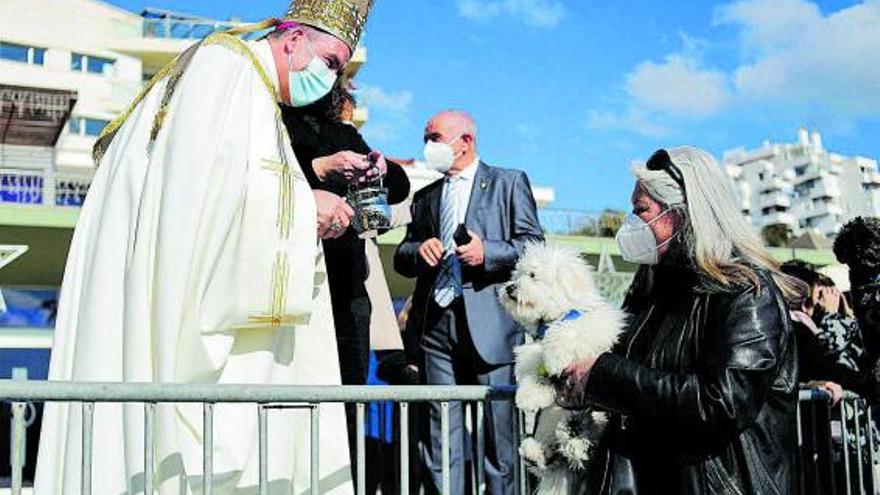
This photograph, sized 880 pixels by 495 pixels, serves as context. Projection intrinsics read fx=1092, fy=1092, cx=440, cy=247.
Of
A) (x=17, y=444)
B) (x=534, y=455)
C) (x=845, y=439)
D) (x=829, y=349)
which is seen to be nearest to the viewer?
(x=17, y=444)

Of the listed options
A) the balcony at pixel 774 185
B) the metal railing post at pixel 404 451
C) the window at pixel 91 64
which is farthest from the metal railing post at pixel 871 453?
the balcony at pixel 774 185

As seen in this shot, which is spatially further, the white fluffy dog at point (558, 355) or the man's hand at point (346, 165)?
the man's hand at point (346, 165)

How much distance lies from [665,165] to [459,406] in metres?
1.95

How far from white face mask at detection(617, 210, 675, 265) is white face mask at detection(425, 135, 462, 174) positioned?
2.35m

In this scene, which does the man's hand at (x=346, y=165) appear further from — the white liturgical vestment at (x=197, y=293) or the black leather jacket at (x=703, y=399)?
the black leather jacket at (x=703, y=399)

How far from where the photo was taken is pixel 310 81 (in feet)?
12.8

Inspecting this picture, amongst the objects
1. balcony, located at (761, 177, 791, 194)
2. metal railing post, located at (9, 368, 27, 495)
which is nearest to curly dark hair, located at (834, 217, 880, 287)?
metal railing post, located at (9, 368, 27, 495)

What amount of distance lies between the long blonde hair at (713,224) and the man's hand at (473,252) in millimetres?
1972

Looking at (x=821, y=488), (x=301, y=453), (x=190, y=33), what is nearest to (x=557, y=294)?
(x=301, y=453)

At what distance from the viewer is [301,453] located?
353 centimetres

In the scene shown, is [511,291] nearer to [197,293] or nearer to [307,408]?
[307,408]

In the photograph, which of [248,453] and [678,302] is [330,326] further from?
[678,302]

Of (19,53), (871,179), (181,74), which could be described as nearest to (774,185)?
(871,179)

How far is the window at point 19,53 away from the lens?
50219mm
